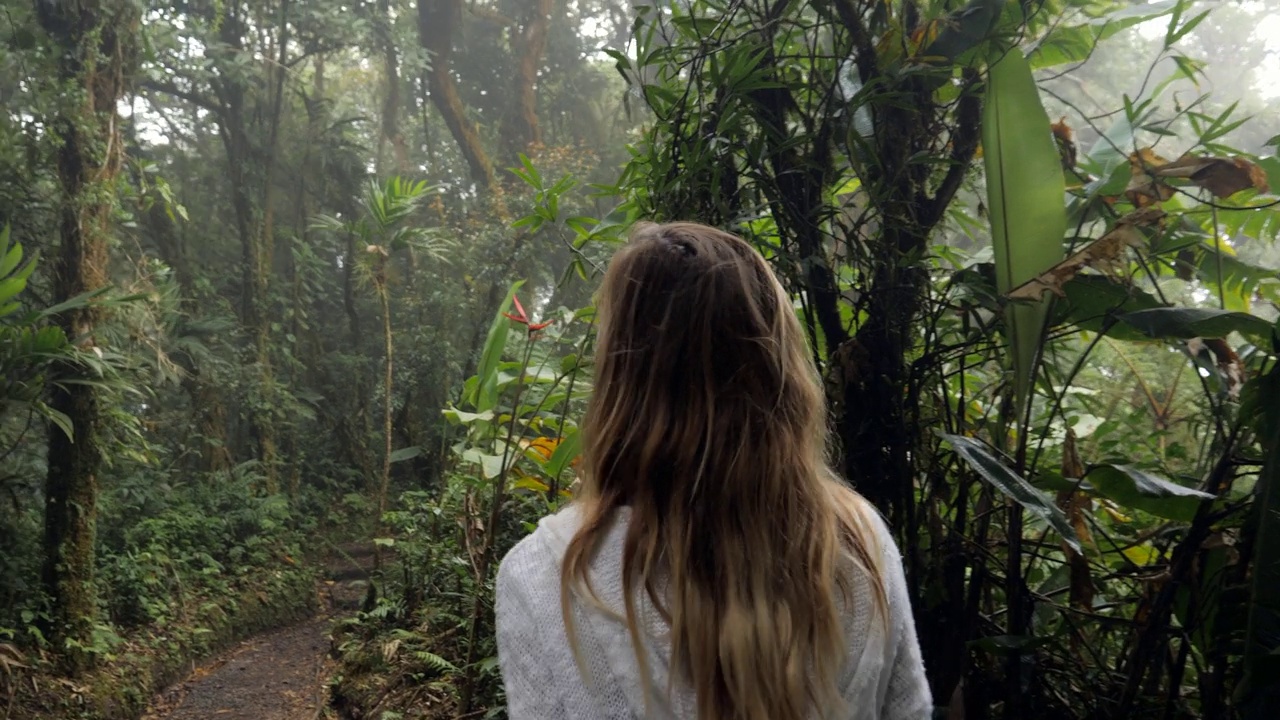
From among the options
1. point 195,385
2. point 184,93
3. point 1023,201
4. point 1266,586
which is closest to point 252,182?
point 184,93

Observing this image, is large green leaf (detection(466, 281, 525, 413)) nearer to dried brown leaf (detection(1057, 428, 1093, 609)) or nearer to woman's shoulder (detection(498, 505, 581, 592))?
dried brown leaf (detection(1057, 428, 1093, 609))

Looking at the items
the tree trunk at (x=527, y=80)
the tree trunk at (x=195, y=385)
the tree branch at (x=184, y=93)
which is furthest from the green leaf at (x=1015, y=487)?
the tree trunk at (x=527, y=80)

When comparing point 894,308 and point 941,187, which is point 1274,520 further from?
point 941,187

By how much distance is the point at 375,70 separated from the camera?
50.0 feet

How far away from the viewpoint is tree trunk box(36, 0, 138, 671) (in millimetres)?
5270

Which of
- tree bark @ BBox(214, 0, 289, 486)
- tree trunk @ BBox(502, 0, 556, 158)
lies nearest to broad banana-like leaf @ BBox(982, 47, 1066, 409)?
tree bark @ BBox(214, 0, 289, 486)

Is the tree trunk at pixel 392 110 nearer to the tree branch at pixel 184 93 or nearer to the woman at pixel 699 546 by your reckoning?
the tree branch at pixel 184 93

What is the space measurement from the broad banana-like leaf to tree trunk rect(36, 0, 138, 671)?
17.4 ft

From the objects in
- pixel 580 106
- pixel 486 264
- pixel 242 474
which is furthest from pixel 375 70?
pixel 242 474

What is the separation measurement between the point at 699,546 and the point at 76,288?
5.66m

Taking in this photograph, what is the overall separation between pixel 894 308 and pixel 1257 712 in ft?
2.82

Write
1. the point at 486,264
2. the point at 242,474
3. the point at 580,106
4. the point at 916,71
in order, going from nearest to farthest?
1. the point at 916,71
2. the point at 242,474
3. the point at 486,264
4. the point at 580,106

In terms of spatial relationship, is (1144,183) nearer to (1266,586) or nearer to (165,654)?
(1266,586)

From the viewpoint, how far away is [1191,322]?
4.50 feet
